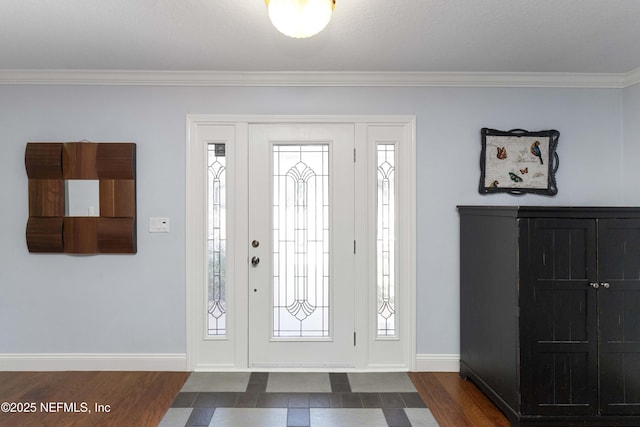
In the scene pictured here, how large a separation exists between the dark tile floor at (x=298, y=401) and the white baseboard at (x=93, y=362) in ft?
0.84

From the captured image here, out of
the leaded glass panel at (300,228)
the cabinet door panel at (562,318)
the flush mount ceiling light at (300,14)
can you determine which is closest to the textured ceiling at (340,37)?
the flush mount ceiling light at (300,14)

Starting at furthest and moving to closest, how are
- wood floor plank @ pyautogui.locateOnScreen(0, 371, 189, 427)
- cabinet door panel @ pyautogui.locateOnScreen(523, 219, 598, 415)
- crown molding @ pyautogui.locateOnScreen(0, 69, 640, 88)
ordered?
crown molding @ pyautogui.locateOnScreen(0, 69, 640, 88), wood floor plank @ pyautogui.locateOnScreen(0, 371, 189, 427), cabinet door panel @ pyautogui.locateOnScreen(523, 219, 598, 415)

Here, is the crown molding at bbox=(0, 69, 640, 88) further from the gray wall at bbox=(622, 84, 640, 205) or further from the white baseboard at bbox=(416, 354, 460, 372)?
the white baseboard at bbox=(416, 354, 460, 372)

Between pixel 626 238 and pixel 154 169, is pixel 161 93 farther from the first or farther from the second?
pixel 626 238

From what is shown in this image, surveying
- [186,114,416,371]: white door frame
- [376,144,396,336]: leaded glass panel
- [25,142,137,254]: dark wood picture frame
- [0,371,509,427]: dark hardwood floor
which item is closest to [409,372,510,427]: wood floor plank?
[0,371,509,427]: dark hardwood floor

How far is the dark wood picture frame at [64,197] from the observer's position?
3.53 m

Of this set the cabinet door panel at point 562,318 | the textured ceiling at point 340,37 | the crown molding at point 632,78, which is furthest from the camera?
A: the crown molding at point 632,78

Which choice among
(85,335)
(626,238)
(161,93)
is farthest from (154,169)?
(626,238)

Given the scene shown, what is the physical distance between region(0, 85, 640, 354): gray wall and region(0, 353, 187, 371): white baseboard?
48mm

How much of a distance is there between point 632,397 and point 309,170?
262 centimetres

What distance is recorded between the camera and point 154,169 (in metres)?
3.63

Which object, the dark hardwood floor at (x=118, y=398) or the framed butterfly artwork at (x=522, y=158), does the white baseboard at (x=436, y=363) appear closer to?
the dark hardwood floor at (x=118, y=398)

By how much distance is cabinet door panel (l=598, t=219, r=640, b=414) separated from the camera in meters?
2.71

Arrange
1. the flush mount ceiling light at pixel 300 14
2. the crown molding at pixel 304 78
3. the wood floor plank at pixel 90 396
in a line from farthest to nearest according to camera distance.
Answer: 1. the crown molding at pixel 304 78
2. the wood floor plank at pixel 90 396
3. the flush mount ceiling light at pixel 300 14
